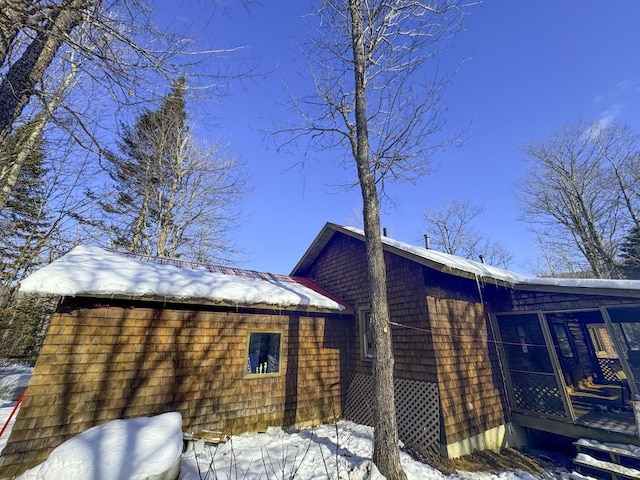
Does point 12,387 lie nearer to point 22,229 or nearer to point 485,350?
point 22,229

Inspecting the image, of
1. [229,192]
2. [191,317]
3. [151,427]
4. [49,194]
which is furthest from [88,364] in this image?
[229,192]

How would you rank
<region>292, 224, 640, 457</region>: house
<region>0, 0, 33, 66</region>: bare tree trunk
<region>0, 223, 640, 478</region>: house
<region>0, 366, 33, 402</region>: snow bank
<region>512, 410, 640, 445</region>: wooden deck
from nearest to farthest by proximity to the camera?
<region>0, 0, 33, 66</region>: bare tree trunk
<region>0, 223, 640, 478</region>: house
<region>512, 410, 640, 445</region>: wooden deck
<region>292, 224, 640, 457</region>: house
<region>0, 366, 33, 402</region>: snow bank

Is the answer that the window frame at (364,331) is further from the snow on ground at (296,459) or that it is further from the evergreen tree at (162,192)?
the evergreen tree at (162,192)

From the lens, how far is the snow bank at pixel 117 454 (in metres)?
3.16

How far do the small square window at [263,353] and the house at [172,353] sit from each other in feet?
0.09

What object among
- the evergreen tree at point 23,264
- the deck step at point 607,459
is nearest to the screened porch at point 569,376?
the deck step at point 607,459

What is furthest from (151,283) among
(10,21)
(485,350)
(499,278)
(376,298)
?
(485,350)

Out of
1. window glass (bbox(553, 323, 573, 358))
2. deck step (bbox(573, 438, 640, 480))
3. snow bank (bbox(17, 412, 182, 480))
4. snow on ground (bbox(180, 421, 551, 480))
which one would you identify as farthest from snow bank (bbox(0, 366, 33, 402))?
window glass (bbox(553, 323, 573, 358))

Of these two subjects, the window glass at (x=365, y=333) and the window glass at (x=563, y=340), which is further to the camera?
the window glass at (x=563, y=340)

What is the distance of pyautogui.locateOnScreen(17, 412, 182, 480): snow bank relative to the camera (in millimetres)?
3162

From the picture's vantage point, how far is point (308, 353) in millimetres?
8281

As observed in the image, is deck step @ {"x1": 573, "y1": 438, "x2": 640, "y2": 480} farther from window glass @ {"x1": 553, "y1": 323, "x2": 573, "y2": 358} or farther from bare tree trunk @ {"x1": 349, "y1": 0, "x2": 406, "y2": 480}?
window glass @ {"x1": 553, "y1": 323, "x2": 573, "y2": 358}

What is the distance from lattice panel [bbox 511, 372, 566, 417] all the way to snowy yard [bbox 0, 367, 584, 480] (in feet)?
6.79

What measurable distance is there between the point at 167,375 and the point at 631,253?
27676 millimetres
